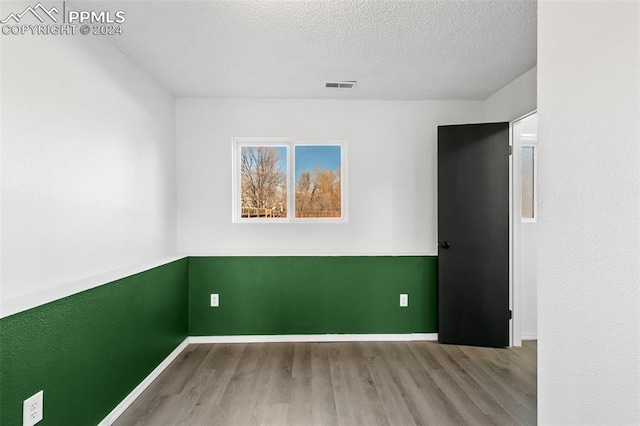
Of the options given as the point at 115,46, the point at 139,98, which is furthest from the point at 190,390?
the point at 115,46

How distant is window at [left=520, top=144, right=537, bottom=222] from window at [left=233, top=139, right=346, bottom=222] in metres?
1.97

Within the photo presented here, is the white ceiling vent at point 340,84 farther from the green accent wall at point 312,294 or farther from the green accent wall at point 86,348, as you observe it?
the green accent wall at point 86,348

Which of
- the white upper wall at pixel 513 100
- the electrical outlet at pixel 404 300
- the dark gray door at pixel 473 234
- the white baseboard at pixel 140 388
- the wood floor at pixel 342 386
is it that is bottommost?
the wood floor at pixel 342 386

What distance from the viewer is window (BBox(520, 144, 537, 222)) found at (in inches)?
148

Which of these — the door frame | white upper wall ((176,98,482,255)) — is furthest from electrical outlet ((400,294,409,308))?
the door frame

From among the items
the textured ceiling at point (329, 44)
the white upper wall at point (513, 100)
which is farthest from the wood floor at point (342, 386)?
the textured ceiling at point (329, 44)

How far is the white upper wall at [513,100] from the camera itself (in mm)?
2910

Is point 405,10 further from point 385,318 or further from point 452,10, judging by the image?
point 385,318

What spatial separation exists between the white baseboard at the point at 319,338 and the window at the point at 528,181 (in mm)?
1674

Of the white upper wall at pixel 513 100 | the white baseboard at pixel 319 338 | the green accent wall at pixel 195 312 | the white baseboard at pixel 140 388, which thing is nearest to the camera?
the green accent wall at pixel 195 312

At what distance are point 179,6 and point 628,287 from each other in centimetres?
238

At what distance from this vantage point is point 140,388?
2.52 metres

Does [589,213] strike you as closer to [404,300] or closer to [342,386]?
[342,386]

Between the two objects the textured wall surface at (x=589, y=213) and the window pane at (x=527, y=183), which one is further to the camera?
the window pane at (x=527, y=183)
